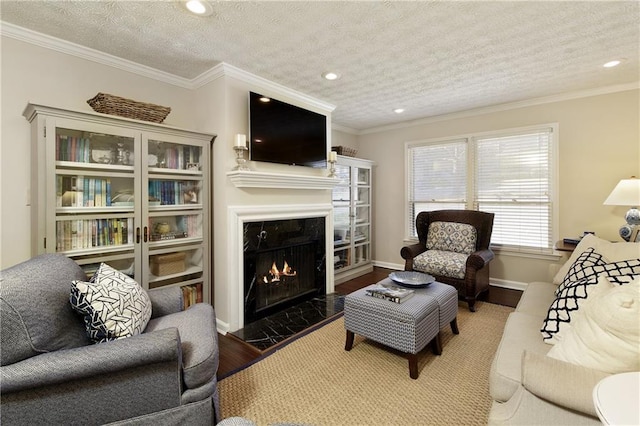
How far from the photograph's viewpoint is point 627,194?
2846 mm

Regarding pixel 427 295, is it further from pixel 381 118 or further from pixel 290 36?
pixel 381 118

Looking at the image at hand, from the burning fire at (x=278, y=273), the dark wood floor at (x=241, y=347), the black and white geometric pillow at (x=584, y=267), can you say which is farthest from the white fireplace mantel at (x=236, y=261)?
the black and white geometric pillow at (x=584, y=267)

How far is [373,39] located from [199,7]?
4.18 ft

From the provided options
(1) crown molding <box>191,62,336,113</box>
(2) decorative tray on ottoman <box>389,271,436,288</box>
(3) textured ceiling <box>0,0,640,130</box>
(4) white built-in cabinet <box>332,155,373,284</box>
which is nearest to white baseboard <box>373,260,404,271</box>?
(4) white built-in cabinet <box>332,155,373,284</box>

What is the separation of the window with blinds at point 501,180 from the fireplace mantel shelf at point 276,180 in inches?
73.9

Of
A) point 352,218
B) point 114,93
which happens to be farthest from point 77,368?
point 352,218

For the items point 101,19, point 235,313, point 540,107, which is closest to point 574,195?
point 540,107

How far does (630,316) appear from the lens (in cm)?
103

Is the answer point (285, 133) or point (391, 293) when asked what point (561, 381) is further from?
point (285, 133)

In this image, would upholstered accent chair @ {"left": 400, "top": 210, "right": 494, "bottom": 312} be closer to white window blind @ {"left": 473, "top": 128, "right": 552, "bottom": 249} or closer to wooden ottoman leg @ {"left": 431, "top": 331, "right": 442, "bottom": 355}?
white window blind @ {"left": 473, "top": 128, "right": 552, "bottom": 249}

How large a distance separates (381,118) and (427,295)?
3167 mm

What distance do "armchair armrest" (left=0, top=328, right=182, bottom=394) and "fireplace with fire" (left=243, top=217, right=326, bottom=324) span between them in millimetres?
1588

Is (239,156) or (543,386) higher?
(239,156)

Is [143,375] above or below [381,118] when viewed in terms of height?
below
